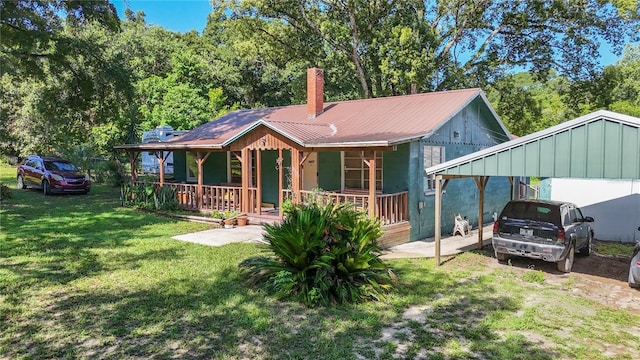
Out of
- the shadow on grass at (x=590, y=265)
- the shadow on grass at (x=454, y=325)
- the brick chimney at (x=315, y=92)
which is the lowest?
the shadow on grass at (x=590, y=265)

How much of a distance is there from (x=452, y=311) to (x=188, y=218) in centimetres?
1041

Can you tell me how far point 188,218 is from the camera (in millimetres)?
14797

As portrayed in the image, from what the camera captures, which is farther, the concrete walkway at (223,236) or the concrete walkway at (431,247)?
the concrete walkway at (223,236)

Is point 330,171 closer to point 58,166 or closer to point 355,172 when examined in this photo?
point 355,172

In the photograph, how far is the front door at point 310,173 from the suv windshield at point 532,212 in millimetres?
6978

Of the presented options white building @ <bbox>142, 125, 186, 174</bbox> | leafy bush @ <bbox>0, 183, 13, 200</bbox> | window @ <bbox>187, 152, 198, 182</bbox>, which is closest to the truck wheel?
window @ <bbox>187, 152, 198, 182</bbox>

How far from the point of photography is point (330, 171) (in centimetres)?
1488

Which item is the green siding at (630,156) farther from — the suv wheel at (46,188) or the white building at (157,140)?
the suv wheel at (46,188)

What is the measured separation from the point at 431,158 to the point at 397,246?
10.3ft

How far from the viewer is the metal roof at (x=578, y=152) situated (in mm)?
7172

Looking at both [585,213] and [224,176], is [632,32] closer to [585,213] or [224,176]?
[585,213]

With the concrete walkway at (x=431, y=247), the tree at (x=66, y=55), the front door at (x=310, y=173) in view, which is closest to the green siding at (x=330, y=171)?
the front door at (x=310, y=173)

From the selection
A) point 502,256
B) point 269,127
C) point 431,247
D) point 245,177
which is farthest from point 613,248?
point 245,177

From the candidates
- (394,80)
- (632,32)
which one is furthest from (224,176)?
(632,32)
